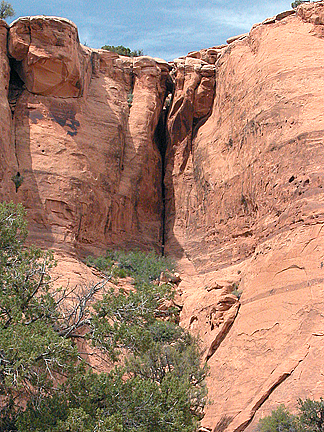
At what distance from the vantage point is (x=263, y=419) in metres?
15.3

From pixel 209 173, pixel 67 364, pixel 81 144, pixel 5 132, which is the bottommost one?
pixel 67 364

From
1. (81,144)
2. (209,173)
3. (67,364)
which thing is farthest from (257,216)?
(67,364)

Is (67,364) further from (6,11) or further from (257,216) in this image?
(6,11)

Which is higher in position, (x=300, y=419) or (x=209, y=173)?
(x=209, y=173)

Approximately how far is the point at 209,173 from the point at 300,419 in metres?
12.0

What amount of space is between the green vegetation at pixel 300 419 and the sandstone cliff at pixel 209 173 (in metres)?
0.59

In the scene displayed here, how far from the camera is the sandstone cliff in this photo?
58.0 ft

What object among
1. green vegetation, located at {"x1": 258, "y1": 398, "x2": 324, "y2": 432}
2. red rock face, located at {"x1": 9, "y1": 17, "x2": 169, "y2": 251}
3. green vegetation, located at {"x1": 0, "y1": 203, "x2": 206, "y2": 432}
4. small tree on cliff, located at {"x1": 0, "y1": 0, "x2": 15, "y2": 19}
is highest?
small tree on cliff, located at {"x1": 0, "y1": 0, "x2": 15, "y2": 19}

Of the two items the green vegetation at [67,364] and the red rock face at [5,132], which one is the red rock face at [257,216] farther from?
the red rock face at [5,132]

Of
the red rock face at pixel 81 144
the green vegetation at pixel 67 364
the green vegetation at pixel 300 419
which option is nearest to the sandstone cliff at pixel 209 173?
the red rock face at pixel 81 144

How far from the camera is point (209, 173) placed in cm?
2520

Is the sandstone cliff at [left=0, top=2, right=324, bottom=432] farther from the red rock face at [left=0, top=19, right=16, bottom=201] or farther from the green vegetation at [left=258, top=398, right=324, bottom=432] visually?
the green vegetation at [left=258, top=398, right=324, bottom=432]

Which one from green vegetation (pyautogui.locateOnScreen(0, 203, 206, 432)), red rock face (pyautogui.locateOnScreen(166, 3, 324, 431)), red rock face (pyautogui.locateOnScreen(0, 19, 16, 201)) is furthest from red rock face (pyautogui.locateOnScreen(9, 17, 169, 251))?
green vegetation (pyautogui.locateOnScreen(0, 203, 206, 432))

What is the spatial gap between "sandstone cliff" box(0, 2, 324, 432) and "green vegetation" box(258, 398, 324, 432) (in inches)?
23.3
